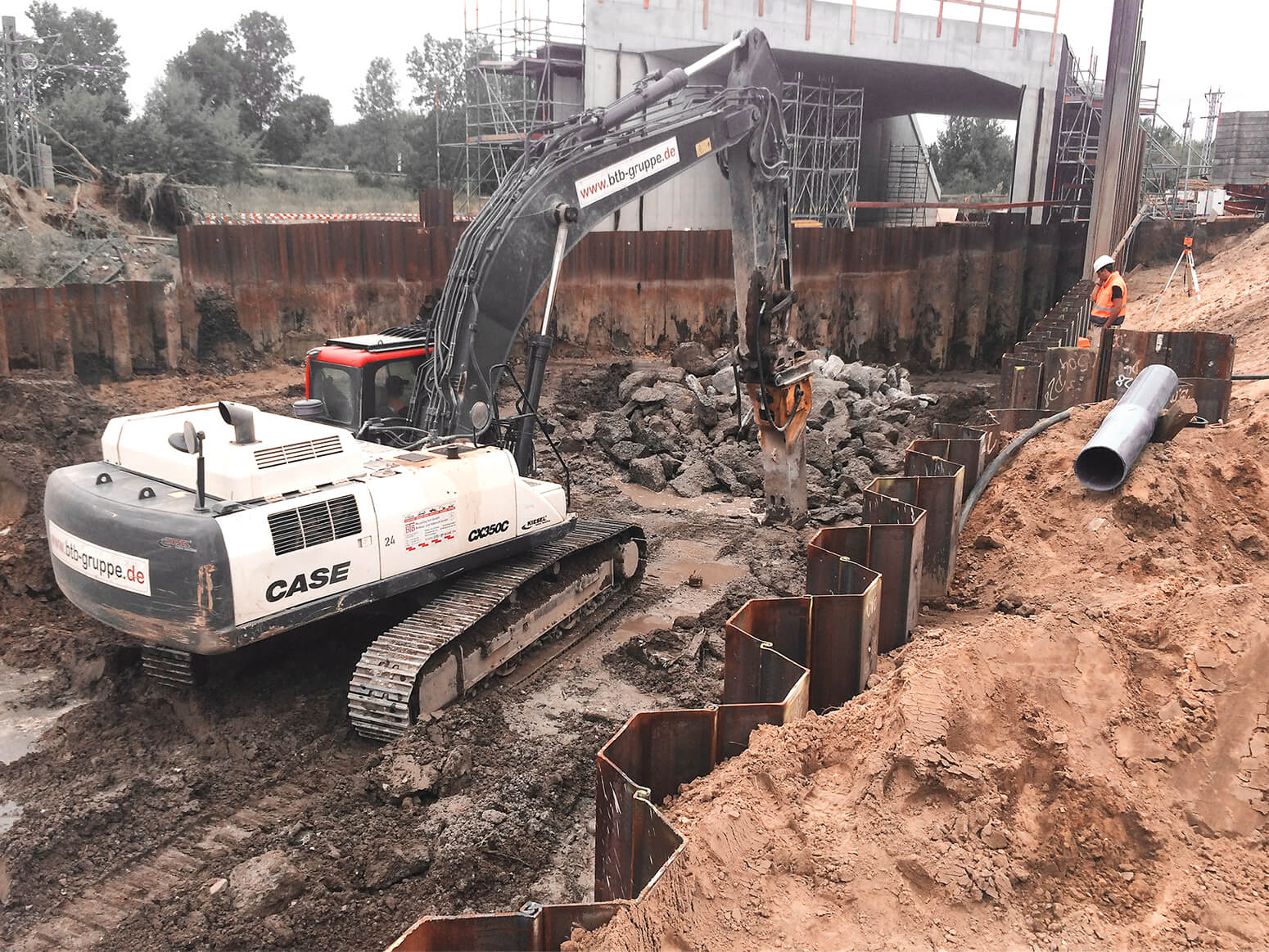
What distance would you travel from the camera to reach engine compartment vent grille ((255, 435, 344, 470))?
5.97m

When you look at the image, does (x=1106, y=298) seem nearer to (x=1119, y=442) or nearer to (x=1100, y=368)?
(x=1100, y=368)

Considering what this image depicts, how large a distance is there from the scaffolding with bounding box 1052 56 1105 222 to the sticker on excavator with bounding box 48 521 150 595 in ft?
70.5

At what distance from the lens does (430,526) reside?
6680 millimetres

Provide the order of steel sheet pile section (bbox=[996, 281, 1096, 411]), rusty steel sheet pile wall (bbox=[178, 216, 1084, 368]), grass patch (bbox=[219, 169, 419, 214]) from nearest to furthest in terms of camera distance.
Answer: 1. steel sheet pile section (bbox=[996, 281, 1096, 411])
2. rusty steel sheet pile wall (bbox=[178, 216, 1084, 368])
3. grass patch (bbox=[219, 169, 419, 214])

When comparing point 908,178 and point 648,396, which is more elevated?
point 908,178

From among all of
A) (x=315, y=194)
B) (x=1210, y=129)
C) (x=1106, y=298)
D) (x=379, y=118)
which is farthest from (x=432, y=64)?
(x=1106, y=298)

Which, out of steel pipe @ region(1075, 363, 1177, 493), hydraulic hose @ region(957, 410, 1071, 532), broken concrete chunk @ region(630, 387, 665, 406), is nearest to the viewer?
steel pipe @ region(1075, 363, 1177, 493)

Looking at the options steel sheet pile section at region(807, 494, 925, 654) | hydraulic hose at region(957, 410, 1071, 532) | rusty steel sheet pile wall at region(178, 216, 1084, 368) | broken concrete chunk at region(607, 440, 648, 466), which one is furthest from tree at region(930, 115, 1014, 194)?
steel sheet pile section at region(807, 494, 925, 654)

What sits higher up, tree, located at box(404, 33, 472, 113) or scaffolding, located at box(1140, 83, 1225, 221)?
tree, located at box(404, 33, 472, 113)

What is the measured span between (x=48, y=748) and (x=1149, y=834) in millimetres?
6028

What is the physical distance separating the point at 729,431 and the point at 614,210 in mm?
5368

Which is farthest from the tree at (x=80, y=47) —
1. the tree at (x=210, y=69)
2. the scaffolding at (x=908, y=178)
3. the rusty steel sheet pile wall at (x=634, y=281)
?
the scaffolding at (x=908, y=178)

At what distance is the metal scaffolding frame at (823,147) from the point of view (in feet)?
77.5

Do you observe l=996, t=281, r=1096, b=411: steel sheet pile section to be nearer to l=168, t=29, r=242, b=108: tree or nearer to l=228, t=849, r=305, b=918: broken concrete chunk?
l=228, t=849, r=305, b=918: broken concrete chunk
